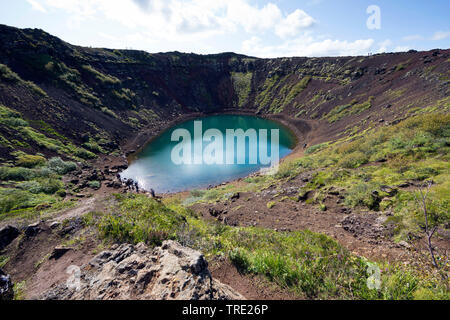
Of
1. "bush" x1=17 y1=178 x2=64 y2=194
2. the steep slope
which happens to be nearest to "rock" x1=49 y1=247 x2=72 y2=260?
"bush" x1=17 y1=178 x2=64 y2=194

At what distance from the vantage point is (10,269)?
6.24 metres

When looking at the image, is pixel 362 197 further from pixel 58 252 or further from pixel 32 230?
pixel 32 230

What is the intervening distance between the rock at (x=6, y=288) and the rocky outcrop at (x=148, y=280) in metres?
1.21

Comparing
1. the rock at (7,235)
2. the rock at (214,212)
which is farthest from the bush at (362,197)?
the rock at (7,235)

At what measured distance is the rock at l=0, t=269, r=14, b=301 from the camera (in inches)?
194

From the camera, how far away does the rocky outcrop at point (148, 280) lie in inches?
163

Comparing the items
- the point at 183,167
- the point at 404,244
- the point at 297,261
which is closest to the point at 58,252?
the point at 297,261

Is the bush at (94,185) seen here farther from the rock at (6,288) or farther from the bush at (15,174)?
the rock at (6,288)

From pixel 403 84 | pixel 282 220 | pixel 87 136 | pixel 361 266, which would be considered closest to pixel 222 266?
pixel 361 266

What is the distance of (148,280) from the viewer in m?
4.56

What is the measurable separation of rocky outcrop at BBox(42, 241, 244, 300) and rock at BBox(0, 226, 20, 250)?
4.46 m

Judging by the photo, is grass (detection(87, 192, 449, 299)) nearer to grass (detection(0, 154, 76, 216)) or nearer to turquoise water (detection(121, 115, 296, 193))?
grass (detection(0, 154, 76, 216))

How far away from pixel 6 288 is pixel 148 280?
12.8 feet
